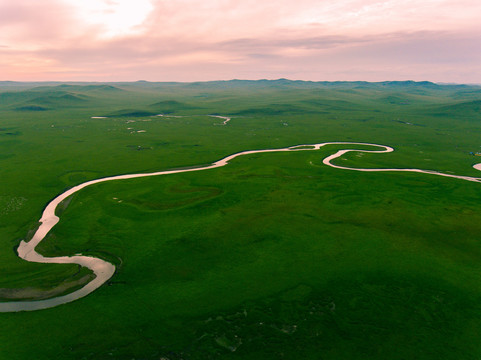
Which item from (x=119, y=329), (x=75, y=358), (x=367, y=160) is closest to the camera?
(x=75, y=358)

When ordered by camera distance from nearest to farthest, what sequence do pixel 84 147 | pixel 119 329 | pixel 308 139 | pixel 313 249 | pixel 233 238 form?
1. pixel 119 329
2. pixel 313 249
3. pixel 233 238
4. pixel 84 147
5. pixel 308 139

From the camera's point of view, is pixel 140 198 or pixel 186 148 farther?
pixel 186 148

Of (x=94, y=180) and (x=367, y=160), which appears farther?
(x=367, y=160)

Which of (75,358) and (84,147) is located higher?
(84,147)

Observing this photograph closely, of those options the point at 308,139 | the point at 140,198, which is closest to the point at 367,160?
the point at 308,139

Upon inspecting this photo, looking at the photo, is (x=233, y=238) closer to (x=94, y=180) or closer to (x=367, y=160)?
(x=94, y=180)

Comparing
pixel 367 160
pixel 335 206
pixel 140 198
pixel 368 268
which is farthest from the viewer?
pixel 367 160

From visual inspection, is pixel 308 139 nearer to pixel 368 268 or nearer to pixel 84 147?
pixel 84 147

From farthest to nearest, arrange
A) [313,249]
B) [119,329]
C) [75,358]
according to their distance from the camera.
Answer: [313,249], [119,329], [75,358]

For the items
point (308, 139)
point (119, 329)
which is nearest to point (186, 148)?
point (308, 139)
